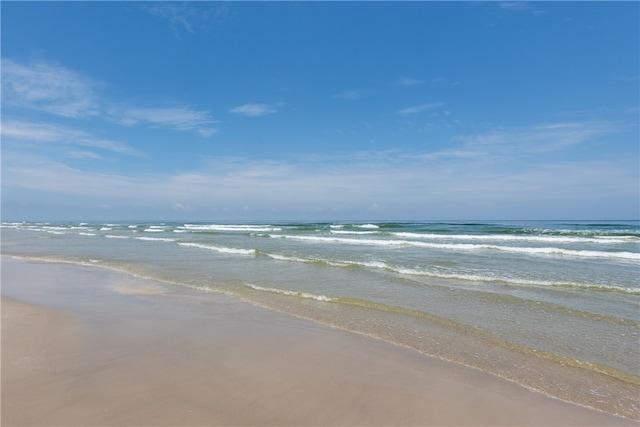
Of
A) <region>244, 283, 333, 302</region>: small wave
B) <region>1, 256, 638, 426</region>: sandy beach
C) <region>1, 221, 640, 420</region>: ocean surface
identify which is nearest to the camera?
<region>1, 256, 638, 426</region>: sandy beach

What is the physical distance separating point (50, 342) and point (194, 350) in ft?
7.33

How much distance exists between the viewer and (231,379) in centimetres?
389

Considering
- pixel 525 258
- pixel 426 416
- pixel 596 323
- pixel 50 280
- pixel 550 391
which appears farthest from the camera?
pixel 525 258

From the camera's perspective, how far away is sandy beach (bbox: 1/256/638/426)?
10.5 ft

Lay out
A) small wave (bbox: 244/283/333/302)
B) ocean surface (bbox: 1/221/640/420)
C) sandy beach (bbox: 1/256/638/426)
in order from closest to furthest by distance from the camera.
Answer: sandy beach (bbox: 1/256/638/426), ocean surface (bbox: 1/221/640/420), small wave (bbox: 244/283/333/302)

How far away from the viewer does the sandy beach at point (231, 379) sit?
3.21 meters

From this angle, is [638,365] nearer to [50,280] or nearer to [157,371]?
[157,371]

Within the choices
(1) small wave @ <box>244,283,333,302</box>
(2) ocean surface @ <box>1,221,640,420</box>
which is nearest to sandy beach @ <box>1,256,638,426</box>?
(2) ocean surface @ <box>1,221,640,420</box>

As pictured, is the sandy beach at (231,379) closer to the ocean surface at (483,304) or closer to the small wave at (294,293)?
the ocean surface at (483,304)

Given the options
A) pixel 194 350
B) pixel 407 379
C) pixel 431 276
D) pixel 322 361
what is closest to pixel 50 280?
pixel 194 350

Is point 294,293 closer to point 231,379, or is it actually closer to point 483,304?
point 483,304

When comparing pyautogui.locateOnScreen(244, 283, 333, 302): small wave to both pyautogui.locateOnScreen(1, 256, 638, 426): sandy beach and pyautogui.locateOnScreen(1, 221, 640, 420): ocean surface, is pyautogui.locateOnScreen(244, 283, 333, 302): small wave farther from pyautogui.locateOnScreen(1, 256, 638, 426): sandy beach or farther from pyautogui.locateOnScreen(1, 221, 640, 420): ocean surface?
pyautogui.locateOnScreen(1, 256, 638, 426): sandy beach

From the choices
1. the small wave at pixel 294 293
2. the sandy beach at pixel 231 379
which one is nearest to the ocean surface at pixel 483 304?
the small wave at pixel 294 293

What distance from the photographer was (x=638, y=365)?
4.43 meters
